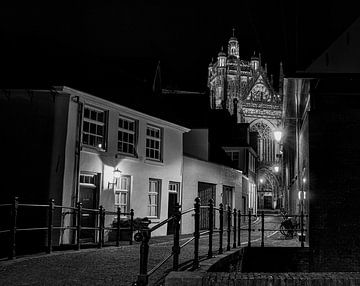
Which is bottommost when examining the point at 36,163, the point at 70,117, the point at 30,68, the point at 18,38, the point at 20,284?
the point at 20,284

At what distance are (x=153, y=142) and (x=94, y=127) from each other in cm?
450

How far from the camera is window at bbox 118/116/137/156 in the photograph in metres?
19.6

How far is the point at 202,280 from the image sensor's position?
536cm

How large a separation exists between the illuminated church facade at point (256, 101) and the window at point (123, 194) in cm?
6491

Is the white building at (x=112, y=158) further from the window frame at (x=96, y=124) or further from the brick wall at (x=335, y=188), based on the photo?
the brick wall at (x=335, y=188)

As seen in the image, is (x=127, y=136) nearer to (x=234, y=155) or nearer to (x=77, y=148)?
(x=77, y=148)

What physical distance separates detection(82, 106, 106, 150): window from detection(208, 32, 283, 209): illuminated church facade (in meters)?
66.3

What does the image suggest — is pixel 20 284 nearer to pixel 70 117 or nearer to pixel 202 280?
pixel 202 280

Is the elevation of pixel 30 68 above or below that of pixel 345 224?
above

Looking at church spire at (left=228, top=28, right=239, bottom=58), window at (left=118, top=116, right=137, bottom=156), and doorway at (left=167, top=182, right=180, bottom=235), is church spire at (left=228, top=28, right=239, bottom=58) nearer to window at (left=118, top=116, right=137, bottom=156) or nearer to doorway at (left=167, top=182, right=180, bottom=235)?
doorway at (left=167, top=182, right=180, bottom=235)

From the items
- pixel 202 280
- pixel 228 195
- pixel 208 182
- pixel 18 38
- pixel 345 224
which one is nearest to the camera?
pixel 202 280

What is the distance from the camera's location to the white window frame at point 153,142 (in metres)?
21.5

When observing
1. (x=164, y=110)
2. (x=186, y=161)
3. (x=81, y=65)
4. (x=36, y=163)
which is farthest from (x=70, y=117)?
(x=186, y=161)

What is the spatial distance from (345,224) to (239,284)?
7.61m
